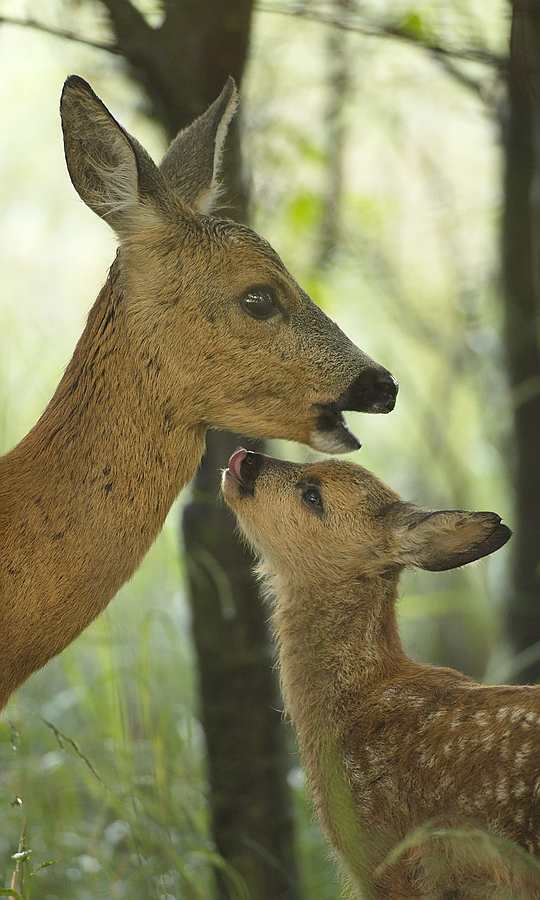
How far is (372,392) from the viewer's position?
3426 mm

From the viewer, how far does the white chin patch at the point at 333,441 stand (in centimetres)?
346

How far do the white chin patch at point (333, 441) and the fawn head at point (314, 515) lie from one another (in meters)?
0.47

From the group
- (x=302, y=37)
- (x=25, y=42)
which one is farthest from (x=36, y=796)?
(x=302, y=37)

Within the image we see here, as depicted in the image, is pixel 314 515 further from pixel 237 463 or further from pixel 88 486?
pixel 88 486

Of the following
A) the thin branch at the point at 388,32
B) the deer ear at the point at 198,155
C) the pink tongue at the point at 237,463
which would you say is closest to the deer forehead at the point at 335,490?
the pink tongue at the point at 237,463

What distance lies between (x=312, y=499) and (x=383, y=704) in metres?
0.82

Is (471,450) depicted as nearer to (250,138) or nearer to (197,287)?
(250,138)

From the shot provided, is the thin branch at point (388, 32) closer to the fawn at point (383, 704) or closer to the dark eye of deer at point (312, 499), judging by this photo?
the fawn at point (383, 704)

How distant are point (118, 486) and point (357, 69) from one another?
422 centimetres

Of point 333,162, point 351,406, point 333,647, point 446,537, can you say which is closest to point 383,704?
point 333,647

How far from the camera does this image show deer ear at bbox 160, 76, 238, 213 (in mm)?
3742

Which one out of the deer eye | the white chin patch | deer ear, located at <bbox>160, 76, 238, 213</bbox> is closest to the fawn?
the white chin patch

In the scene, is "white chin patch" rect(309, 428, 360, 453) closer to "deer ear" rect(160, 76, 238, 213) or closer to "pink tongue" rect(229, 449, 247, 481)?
"pink tongue" rect(229, 449, 247, 481)

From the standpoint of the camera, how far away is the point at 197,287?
338cm
